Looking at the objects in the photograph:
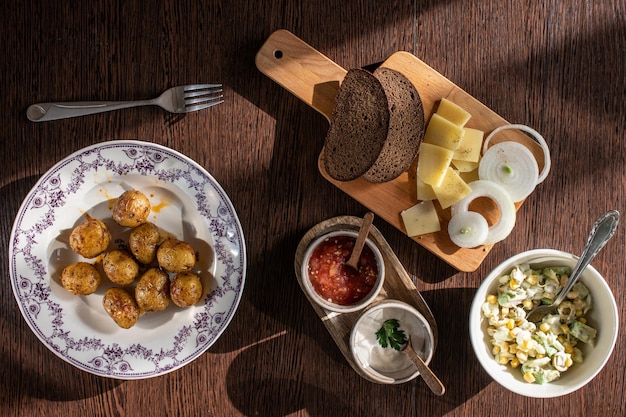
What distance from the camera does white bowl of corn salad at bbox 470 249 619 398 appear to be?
178 centimetres

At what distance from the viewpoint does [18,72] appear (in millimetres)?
1900

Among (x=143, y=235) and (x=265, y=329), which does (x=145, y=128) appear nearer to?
(x=143, y=235)

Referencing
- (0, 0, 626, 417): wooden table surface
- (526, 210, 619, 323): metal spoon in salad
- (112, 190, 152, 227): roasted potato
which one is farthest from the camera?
(0, 0, 626, 417): wooden table surface

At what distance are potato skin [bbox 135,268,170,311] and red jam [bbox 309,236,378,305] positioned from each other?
0.47 meters

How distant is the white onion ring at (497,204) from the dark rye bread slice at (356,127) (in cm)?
32

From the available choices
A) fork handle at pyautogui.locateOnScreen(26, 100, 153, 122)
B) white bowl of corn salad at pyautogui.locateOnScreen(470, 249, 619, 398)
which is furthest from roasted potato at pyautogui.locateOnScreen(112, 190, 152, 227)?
white bowl of corn salad at pyautogui.locateOnScreen(470, 249, 619, 398)

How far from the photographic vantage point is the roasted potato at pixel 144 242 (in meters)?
1.83

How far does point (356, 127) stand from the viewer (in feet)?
5.94

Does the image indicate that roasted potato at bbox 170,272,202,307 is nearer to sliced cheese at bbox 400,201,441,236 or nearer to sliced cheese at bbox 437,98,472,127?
sliced cheese at bbox 400,201,441,236

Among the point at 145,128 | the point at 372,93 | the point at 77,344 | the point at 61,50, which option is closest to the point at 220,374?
the point at 77,344

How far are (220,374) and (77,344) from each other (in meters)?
0.47

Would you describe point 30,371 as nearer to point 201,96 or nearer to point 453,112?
point 201,96

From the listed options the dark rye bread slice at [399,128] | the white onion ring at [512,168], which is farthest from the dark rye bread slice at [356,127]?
the white onion ring at [512,168]

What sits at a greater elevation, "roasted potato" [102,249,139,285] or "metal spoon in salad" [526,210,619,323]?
"metal spoon in salad" [526,210,619,323]
